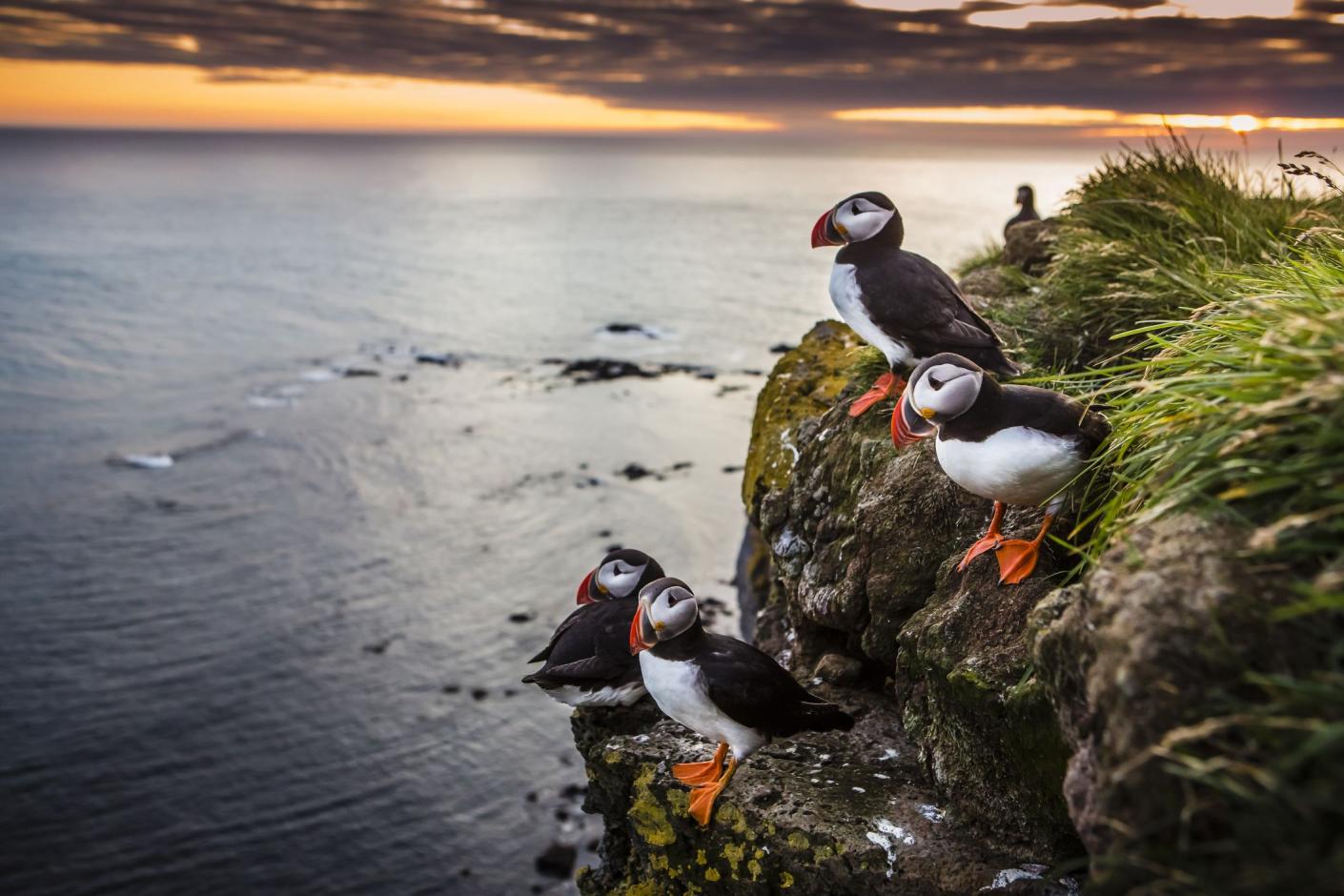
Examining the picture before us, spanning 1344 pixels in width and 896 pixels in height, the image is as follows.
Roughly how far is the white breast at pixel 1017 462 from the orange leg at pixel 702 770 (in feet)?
6.63

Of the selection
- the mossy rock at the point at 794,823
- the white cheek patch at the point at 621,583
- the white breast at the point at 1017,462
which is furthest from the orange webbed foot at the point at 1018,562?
the white cheek patch at the point at 621,583

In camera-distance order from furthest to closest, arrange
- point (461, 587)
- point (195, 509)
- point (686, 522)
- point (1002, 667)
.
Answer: point (195, 509)
point (686, 522)
point (461, 587)
point (1002, 667)

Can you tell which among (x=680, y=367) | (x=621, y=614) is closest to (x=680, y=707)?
(x=621, y=614)

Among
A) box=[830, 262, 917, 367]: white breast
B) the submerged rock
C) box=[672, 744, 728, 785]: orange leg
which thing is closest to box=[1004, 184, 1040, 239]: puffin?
box=[830, 262, 917, 367]: white breast

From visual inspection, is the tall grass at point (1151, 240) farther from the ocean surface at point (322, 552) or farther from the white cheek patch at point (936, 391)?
the white cheek patch at point (936, 391)

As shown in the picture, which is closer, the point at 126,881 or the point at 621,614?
the point at 621,614

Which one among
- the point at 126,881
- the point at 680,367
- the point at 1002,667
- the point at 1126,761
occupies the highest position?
the point at 1126,761

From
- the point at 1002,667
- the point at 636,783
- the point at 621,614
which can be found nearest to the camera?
the point at 1002,667

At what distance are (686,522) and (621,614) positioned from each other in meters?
14.0

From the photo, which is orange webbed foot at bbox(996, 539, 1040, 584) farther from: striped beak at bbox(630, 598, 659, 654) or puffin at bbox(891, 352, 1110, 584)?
striped beak at bbox(630, 598, 659, 654)

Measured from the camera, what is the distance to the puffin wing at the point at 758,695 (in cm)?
500

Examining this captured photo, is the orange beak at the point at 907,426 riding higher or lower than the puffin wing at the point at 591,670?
higher

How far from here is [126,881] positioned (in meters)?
11.6

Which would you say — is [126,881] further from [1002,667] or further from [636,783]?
[1002,667]
